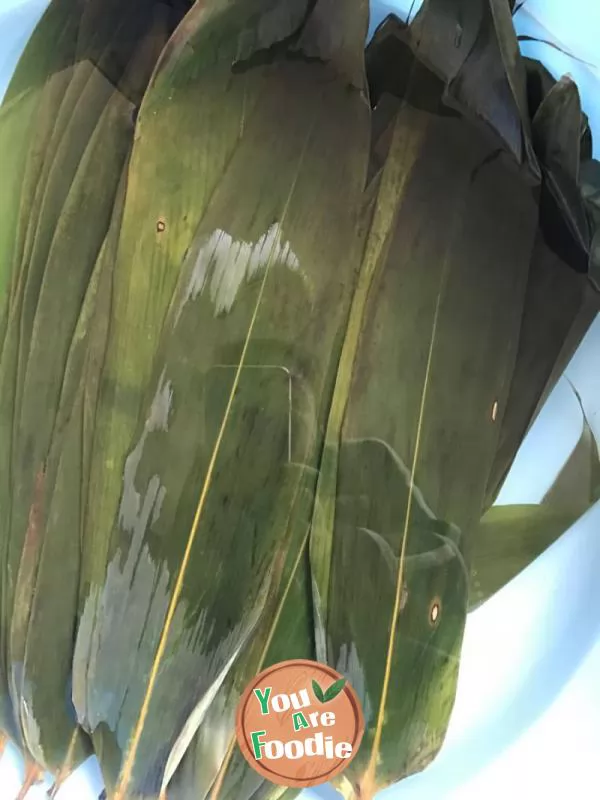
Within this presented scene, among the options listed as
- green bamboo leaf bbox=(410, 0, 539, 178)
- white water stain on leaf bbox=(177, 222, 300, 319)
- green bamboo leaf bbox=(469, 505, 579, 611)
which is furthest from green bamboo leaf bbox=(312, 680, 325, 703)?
green bamboo leaf bbox=(410, 0, 539, 178)

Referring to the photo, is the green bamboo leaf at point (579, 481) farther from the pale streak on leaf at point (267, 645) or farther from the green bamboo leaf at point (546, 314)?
the pale streak on leaf at point (267, 645)

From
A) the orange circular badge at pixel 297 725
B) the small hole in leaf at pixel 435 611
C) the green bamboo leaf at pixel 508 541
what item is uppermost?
the green bamboo leaf at pixel 508 541

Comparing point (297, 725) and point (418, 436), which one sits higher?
point (418, 436)

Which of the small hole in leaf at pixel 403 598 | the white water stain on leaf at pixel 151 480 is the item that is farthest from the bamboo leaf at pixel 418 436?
the white water stain on leaf at pixel 151 480

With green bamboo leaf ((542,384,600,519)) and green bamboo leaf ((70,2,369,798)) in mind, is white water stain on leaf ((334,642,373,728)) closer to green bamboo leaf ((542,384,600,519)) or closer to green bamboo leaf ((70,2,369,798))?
green bamboo leaf ((70,2,369,798))

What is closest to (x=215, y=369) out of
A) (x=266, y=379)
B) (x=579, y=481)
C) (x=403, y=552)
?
(x=266, y=379)

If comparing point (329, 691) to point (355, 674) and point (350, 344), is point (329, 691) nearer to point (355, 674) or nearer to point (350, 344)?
point (355, 674)

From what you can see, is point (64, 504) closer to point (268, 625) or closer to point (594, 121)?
point (268, 625)

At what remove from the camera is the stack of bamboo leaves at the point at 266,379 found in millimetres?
457

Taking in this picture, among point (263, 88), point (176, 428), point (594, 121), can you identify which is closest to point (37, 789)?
point (176, 428)

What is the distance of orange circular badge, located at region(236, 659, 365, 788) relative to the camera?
48cm

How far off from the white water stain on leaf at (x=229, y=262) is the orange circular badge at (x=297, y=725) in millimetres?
233

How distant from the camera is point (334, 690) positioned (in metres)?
0.48

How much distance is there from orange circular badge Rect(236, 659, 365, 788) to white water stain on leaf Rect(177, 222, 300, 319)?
23 centimetres
